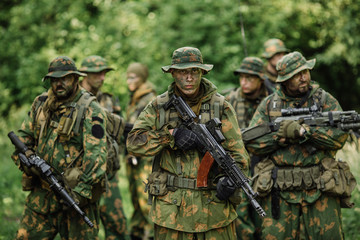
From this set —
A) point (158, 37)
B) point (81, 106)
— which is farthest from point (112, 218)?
point (158, 37)

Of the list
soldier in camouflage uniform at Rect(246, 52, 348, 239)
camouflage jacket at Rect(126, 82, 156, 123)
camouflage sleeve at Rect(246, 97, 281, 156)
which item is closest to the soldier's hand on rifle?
soldier in camouflage uniform at Rect(246, 52, 348, 239)

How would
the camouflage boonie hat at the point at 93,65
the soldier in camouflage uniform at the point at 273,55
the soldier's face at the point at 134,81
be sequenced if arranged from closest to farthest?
1. the camouflage boonie hat at the point at 93,65
2. the soldier in camouflage uniform at the point at 273,55
3. the soldier's face at the point at 134,81

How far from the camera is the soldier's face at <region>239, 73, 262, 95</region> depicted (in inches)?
290

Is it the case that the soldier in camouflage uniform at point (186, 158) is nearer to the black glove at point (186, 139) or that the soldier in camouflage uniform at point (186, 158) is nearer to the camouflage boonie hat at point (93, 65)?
the black glove at point (186, 139)

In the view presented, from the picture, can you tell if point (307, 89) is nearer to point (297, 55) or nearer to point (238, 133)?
point (297, 55)

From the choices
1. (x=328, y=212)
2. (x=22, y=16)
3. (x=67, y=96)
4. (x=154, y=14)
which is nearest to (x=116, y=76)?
(x=154, y=14)

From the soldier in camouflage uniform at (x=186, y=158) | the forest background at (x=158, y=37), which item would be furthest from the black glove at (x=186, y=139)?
the forest background at (x=158, y=37)

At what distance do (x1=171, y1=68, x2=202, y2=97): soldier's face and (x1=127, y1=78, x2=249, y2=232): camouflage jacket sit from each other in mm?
120

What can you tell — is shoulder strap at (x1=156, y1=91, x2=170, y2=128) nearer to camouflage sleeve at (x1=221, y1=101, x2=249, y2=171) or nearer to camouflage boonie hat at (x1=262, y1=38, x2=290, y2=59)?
camouflage sleeve at (x1=221, y1=101, x2=249, y2=171)

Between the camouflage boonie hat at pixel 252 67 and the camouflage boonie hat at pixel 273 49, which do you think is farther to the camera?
the camouflage boonie hat at pixel 273 49

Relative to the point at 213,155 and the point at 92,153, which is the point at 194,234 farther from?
the point at 92,153

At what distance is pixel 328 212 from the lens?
561cm

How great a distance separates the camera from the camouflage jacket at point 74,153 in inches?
212

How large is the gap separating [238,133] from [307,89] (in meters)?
1.30
